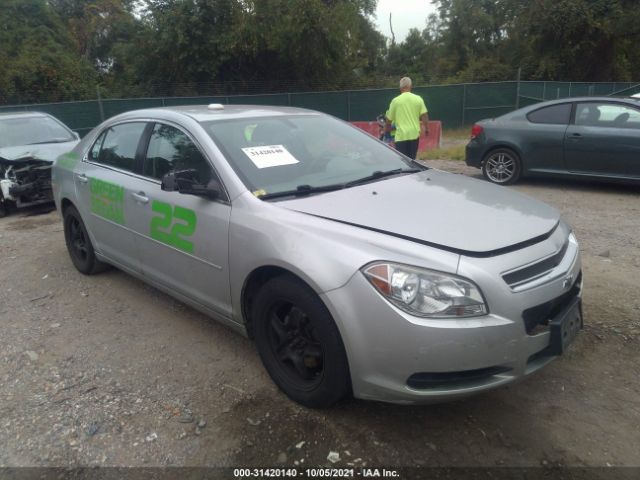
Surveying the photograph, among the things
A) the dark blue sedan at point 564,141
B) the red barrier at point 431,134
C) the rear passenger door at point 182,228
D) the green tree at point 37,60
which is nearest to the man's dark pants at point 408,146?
the dark blue sedan at point 564,141

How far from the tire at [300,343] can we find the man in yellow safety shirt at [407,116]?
5.72 m

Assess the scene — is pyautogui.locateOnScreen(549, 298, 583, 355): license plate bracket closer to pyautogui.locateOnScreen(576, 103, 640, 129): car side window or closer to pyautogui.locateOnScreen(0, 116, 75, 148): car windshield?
pyautogui.locateOnScreen(576, 103, 640, 129): car side window

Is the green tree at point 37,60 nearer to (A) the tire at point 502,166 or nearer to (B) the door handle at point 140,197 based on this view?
(A) the tire at point 502,166

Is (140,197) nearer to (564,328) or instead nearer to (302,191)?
(302,191)

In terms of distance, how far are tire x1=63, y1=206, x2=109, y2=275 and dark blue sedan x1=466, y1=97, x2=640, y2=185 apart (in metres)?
6.30

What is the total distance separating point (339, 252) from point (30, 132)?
793 cm

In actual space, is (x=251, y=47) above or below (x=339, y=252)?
above

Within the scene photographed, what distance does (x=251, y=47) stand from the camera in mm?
22797

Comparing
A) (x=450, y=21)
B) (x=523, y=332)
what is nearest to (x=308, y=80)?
(x=523, y=332)

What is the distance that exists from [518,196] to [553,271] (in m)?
0.85

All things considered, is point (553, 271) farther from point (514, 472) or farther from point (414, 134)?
point (414, 134)

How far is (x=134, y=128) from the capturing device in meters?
4.20

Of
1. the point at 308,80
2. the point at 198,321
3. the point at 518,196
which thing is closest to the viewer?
the point at 518,196

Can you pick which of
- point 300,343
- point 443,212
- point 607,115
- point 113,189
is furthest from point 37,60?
point 443,212
